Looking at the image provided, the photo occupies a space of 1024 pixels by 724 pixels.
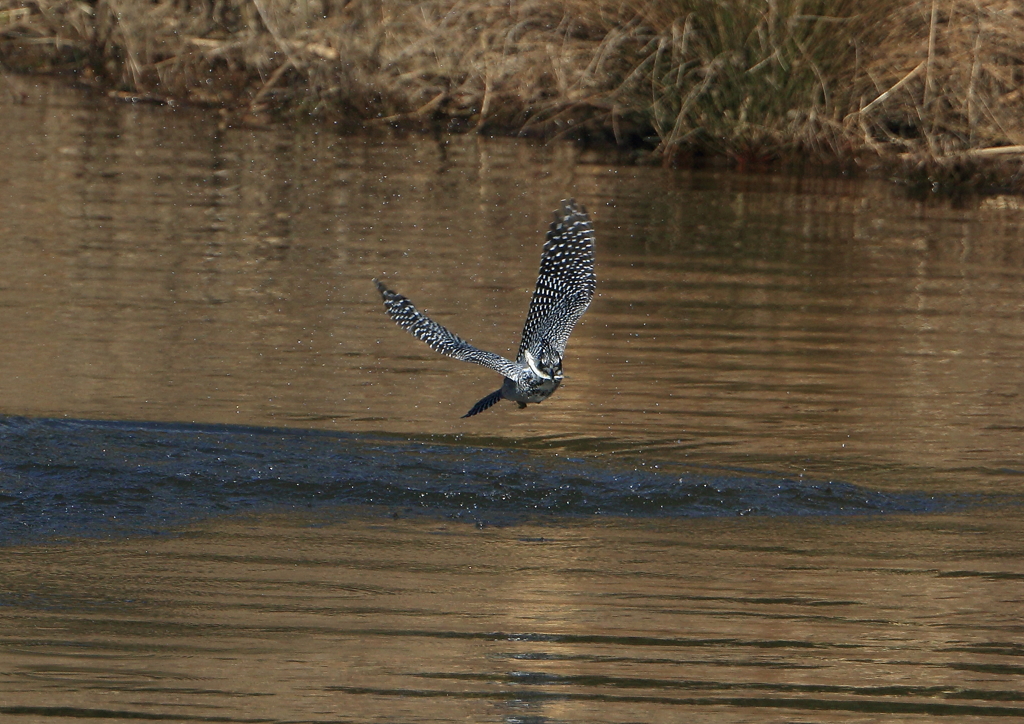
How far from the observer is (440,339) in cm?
577

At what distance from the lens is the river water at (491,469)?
4414mm

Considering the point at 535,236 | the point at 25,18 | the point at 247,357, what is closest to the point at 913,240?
the point at 535,236

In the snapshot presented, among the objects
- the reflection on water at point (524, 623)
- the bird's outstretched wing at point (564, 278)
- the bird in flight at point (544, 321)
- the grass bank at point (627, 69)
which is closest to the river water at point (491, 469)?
the reflection on water at point (524, 623)

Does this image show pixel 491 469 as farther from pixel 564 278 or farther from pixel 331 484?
pixel 564 278

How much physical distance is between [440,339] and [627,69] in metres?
10.0

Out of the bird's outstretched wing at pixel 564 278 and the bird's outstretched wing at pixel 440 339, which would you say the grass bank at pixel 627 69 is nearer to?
the bird's outstretched wing at pixel 564 278

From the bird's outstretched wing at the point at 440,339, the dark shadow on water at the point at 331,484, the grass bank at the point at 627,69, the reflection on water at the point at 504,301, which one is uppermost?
the grass bank at the point at 627,69

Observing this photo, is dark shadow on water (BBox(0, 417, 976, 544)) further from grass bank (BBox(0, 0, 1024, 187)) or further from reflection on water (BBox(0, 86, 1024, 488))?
grass bank (BBox(0, 0, 1024, 187))

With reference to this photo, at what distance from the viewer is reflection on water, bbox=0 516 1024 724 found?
4.20 meters

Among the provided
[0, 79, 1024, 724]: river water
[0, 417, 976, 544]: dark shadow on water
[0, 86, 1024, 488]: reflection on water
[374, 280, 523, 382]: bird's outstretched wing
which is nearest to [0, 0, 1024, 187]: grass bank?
[0, 86, 1024, 488]: reflection on water

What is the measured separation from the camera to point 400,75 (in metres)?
16.0

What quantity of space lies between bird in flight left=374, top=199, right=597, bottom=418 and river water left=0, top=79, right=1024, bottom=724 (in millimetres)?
549

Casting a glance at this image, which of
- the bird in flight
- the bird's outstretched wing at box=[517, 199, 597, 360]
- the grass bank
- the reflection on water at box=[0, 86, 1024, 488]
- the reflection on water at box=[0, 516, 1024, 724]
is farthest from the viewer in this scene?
the grass bank

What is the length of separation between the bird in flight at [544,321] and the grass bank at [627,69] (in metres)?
8.00
